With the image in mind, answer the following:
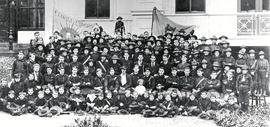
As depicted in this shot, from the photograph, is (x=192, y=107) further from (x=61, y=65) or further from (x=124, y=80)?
(x=61, y=65)

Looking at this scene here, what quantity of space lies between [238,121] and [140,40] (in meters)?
4.98

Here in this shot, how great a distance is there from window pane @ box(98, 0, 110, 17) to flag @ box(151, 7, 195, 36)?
121 inches

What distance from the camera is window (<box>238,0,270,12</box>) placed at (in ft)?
56.1

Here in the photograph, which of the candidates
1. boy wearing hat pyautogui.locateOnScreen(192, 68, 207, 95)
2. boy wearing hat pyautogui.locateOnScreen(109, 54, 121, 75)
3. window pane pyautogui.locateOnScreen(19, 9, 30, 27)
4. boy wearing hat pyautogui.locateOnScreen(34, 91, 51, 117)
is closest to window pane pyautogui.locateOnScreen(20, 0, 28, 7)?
window pane pyautogui.locateOnScreen(19, 9, 30, 27)

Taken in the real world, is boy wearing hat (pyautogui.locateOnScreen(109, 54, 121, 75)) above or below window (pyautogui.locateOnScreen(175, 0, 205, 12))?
below

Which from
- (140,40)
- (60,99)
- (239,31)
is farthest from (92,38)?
(239,31)

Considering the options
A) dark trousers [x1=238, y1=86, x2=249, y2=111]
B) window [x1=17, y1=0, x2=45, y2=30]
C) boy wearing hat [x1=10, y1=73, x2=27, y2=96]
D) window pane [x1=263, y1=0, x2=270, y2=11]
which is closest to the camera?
dark trousers [x1=238, y1=86, x2=249, y2=111]

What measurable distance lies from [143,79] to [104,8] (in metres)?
6.09

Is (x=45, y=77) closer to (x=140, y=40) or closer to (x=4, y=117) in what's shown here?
(x=4, y=117)

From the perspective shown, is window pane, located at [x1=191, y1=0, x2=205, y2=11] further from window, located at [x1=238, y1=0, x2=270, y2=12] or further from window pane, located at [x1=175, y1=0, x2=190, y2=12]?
window, located at [x1=238, y1=0, x2=270, y2=12]

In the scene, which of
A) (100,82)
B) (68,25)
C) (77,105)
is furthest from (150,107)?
(68,25)

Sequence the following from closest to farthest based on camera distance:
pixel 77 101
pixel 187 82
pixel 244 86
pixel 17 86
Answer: pixel 244 86, pixel 77 101, pixel 17 86, pixel 187 82

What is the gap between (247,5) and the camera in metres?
17.4

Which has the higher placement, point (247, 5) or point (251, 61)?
point (247, 5)
